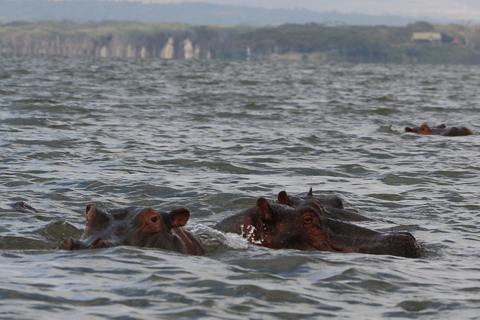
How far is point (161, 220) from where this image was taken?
6809mm

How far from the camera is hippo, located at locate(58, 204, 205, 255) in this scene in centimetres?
675

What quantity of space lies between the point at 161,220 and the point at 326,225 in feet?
5.86

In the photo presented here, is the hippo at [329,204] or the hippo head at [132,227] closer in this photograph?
the hippo head at [132,227]

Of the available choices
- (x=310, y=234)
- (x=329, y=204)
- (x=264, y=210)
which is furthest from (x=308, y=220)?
(x=329, y=204)

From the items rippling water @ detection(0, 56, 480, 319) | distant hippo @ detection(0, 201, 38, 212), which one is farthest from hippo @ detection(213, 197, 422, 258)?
distant hippo @ detection(0, 201, 38, 212)

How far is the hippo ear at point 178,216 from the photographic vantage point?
6.72 m

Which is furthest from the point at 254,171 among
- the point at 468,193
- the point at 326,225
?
the point at 326,225

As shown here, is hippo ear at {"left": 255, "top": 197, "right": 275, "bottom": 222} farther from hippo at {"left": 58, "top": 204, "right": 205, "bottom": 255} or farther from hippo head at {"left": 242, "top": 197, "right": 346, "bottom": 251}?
hippo at {"left": 58, "top": 204, "right": 205, "bottom": 255}

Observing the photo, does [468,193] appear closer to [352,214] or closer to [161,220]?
[352,214]

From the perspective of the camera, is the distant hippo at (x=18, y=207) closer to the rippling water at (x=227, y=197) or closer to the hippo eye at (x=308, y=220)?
the rippling water at (x=227, y=197)

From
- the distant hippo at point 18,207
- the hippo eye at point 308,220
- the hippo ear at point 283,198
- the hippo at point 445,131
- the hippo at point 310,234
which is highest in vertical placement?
the hippo ear at point 283,198

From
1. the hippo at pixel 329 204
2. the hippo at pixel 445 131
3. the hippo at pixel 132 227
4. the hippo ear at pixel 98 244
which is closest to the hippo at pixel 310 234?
the hippo at pixel 329 204

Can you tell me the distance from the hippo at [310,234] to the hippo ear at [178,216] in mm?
1153

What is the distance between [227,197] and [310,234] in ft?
11.9
